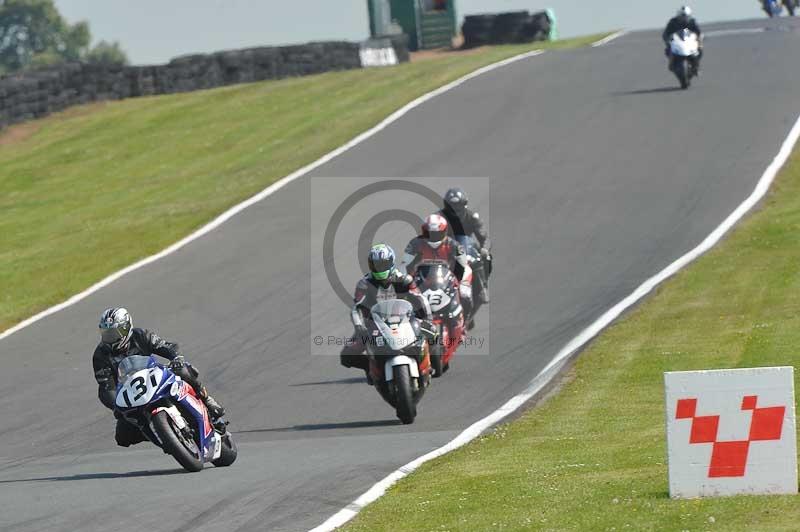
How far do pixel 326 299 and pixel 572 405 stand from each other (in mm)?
7107

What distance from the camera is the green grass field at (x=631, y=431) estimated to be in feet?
28.8

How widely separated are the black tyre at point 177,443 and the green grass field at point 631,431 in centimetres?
205

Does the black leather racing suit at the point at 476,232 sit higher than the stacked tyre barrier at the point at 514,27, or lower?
lower

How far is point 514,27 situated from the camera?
4822 centimetres

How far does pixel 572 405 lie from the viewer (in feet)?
46.9

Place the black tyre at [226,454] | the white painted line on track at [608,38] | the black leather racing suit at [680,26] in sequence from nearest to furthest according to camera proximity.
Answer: the black tyre at [226,454], the black leather racing suit at [680,26], the white painted line on track at [608,38]

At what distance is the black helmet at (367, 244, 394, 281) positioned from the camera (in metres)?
14.8

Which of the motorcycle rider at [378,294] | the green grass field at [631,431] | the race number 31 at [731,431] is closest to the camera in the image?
the race number 31 at [731,431]

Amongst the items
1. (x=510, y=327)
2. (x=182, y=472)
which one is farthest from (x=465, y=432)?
(x=510, y=327)

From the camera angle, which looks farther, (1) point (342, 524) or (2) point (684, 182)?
(2) point (684, 182)

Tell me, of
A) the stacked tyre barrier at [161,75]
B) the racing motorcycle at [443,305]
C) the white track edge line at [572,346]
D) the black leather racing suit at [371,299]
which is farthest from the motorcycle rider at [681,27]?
the black leather racing suit at [371,299]

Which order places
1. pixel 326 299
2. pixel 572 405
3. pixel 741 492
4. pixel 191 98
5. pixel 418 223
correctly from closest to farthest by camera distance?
pixel 741 492 < pixel 572 405 < pixel 326 299 < pixel 418 223 < pixel 191 98

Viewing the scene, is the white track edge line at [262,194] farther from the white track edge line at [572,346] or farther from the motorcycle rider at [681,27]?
the white track edge line at [572,346]

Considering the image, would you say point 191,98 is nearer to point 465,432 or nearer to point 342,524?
point 465,432
